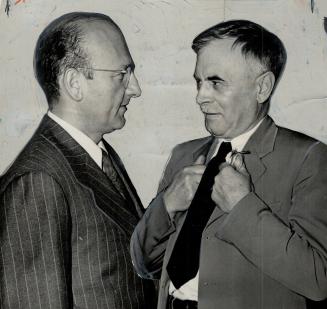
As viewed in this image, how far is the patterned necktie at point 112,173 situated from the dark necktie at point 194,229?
26 cm

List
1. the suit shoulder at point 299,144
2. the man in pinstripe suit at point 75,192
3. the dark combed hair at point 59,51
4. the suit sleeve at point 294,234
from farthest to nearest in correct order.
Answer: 1. the dark combed hair at point 59,51
2. the man in pinstripe suit at point 75,192
3. the suit shoulder at point 299,144
4. the suit sleeve at point 294,234

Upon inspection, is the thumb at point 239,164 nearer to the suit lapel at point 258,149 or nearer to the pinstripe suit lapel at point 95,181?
the suit lapel at point 258,149

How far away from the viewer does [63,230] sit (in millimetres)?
1871

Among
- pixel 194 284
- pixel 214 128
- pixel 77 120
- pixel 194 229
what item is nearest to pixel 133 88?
pixel 77 120

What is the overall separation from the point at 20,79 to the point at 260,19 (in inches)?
35.4

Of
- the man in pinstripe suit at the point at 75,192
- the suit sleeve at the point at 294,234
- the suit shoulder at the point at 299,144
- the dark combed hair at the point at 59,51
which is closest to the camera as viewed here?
the suit sleeve at the point at 294,234

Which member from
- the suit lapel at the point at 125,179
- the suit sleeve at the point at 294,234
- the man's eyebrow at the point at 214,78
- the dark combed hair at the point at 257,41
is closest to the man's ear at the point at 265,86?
the dark combed hair at the point at 257,41

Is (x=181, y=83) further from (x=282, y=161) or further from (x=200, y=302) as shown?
(x=200, y=302)

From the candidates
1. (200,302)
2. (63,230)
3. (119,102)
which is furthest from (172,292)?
(119,102)

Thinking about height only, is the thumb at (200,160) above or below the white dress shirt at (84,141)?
below

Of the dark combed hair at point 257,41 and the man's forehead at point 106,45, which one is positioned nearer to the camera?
the dark combed hair at point 257,41

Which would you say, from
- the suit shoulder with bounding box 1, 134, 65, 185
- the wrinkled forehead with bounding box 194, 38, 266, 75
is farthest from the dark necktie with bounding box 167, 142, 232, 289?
the suit shoulder with bounding box 1, 134, 65, 185

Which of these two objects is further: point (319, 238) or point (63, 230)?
point (63, 230)

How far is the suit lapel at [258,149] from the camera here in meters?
1.79
